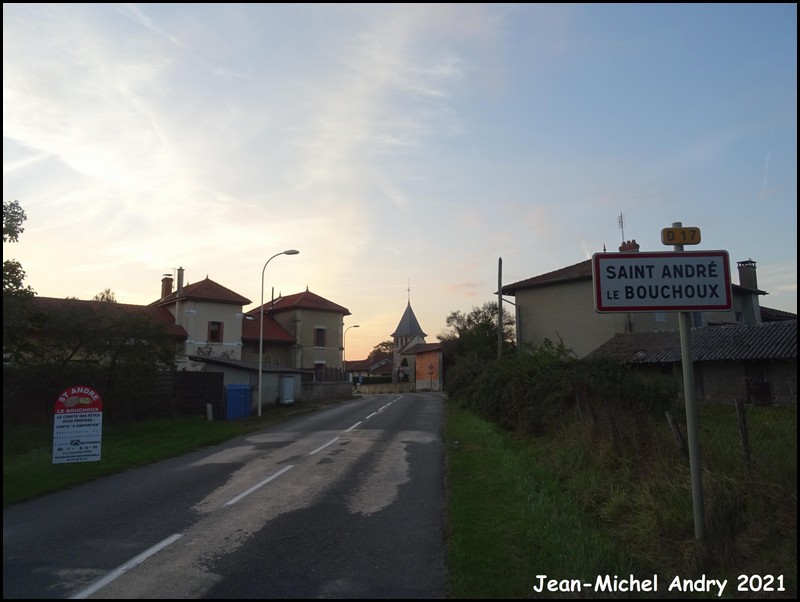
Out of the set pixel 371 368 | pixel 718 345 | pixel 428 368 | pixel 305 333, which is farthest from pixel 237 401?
pixel 371 368

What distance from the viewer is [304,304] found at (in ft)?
177

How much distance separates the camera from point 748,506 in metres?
5.71

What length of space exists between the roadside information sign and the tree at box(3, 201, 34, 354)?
3139 mm

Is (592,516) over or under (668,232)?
under

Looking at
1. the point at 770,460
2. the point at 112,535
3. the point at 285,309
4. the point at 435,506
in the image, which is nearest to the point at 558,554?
the point at 770,460

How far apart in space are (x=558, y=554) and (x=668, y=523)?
1.38m

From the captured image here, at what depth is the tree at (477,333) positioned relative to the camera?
49031 millimetres

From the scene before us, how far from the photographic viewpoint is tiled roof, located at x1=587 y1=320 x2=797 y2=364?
82.6 ft

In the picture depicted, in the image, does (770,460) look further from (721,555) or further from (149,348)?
(149,348)

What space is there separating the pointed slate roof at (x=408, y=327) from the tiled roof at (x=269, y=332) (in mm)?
56298

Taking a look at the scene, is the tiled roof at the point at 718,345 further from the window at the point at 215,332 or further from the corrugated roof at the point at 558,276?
the window at the point at 215,332

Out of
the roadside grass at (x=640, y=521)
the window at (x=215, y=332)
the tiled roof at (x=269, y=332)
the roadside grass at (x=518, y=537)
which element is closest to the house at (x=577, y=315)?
the tiled roof at (x=269, y=332)

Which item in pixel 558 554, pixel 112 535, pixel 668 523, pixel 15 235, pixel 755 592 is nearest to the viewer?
pixel 755 592

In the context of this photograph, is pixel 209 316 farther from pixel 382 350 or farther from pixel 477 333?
pixel 382 350
